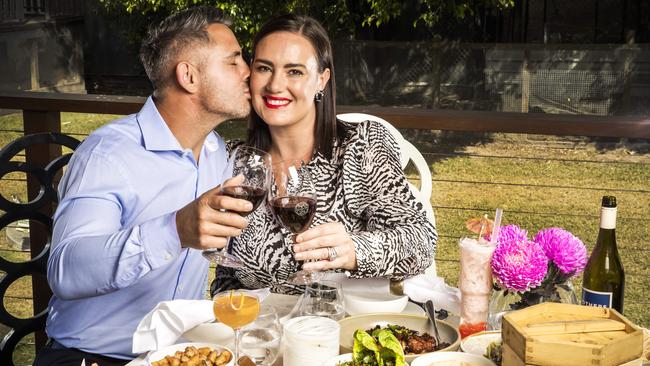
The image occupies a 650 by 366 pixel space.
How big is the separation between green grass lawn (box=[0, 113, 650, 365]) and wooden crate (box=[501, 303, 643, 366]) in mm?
4190

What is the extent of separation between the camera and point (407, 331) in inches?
67.4

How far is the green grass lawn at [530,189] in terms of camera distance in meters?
6.80

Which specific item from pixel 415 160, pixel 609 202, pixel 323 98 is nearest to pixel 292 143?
pixel 323 98

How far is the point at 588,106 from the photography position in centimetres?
1131

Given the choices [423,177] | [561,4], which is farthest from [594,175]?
[423,177]

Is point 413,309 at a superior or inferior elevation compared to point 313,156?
inferior

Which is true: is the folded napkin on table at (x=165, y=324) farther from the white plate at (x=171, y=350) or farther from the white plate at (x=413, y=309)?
the white plate at (x=413, y=309)

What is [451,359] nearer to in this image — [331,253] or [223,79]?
[331,253]

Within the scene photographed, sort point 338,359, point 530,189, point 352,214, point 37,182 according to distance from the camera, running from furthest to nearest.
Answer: point 530,189, point 37,182, point 352,214, point 338,359

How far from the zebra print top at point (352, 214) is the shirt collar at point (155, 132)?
0.31 meters

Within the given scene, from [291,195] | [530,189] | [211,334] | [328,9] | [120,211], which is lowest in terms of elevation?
[530,189]

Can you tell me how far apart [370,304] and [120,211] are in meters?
0.74

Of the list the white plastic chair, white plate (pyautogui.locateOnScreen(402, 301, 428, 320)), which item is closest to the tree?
the white plastic chair

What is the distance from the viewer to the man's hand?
5.33ft
